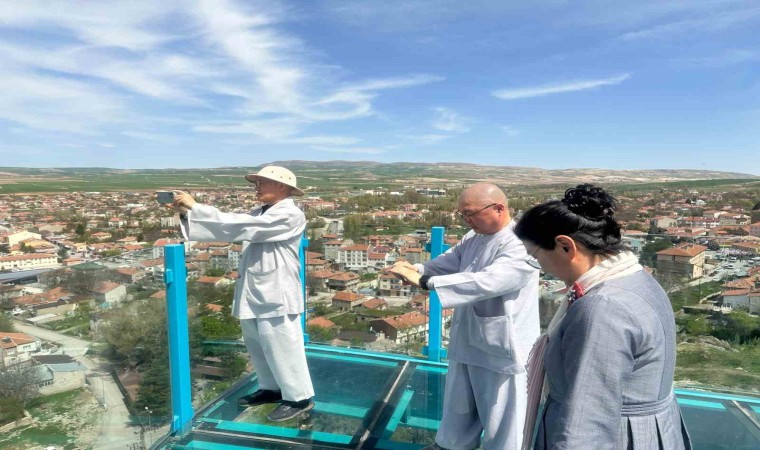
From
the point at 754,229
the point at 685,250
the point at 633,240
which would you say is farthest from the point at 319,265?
the point at 754,229

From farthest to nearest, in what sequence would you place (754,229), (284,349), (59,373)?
(754,229)
(284,349)
(59,373)

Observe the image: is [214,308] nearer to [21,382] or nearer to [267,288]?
[267,288]

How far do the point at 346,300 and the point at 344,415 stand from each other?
1248 millimetres

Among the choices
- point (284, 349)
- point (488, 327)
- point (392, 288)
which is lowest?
point (284, 349)

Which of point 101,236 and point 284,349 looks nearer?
point 284,349

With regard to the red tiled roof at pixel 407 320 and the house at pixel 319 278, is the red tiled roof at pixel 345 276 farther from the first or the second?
the red tiled roof at pixel 407 320

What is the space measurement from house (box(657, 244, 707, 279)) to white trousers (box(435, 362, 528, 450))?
187 cm

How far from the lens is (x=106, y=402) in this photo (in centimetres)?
286

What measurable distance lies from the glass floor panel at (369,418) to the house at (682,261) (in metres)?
0.89

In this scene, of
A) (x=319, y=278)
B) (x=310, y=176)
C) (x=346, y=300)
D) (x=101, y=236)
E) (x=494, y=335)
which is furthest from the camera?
(x=310, y=176)

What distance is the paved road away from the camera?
108 inches

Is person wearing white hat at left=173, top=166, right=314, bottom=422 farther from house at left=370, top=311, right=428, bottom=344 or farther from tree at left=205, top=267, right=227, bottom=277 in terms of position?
house at left=370, top=311, right=428, bottom=344

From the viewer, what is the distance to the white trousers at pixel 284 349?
10.2 feet

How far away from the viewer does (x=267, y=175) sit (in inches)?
120
